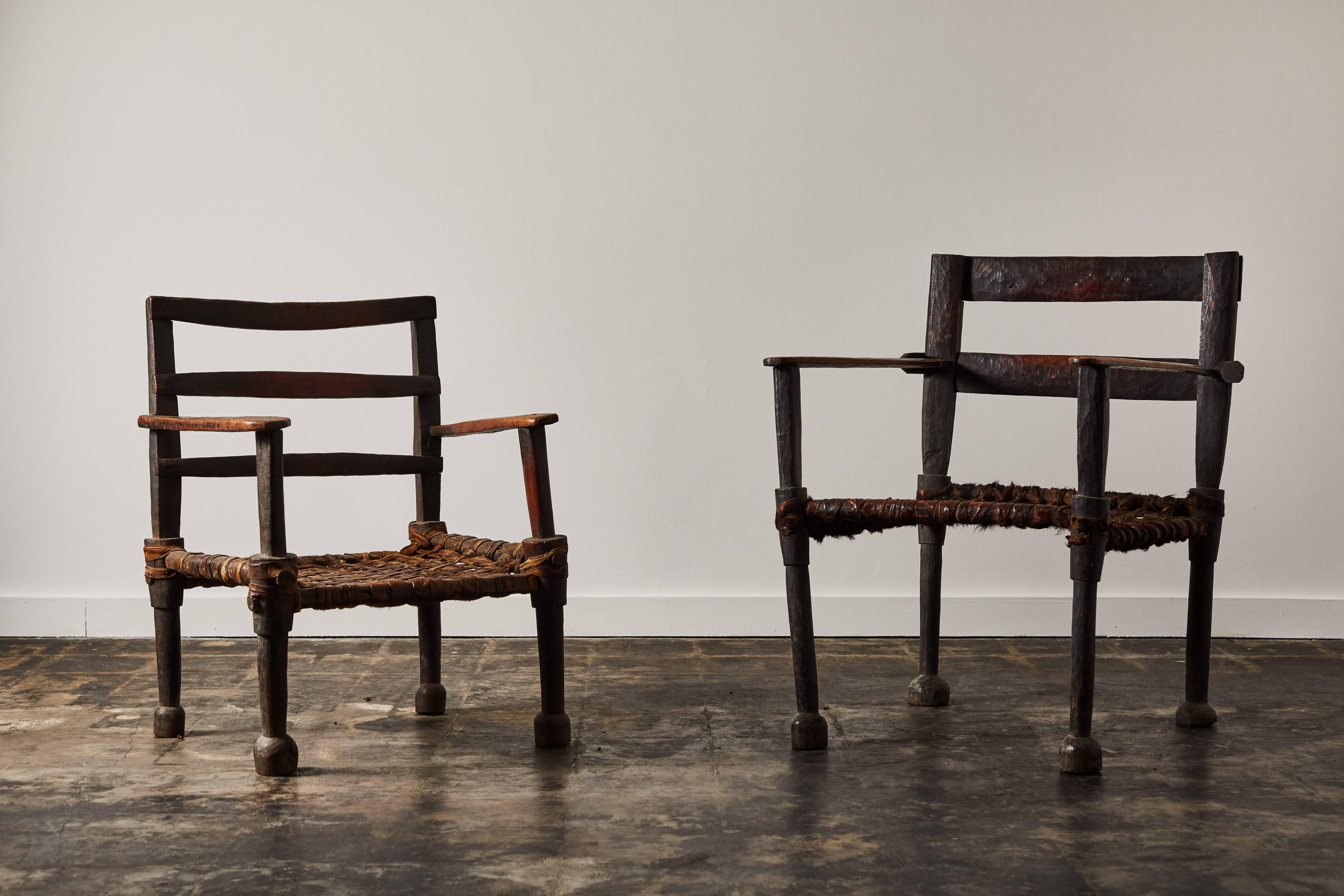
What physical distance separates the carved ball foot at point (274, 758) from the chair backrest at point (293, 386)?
515 mm

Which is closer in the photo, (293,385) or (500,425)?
(500,425)

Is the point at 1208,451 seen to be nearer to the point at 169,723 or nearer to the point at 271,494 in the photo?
the point at 271,494

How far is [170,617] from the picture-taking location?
94.7 inches

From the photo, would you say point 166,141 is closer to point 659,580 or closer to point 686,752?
point 659,580

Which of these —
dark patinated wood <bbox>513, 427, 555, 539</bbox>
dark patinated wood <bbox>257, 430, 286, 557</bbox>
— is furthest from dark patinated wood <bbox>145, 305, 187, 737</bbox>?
dark patinated wood <bbox>513, 427, 555, 539</bbox>

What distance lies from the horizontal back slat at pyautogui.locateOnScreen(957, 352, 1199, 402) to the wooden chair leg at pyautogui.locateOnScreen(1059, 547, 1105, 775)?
540mm

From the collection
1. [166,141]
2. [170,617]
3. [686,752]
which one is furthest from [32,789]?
[166,141]

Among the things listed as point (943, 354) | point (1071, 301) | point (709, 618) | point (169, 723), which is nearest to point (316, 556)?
point (169, 723)

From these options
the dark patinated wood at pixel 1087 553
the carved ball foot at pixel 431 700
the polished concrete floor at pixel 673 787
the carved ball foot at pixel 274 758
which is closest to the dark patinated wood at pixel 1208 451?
the polished concrete floor at pixel 673 787

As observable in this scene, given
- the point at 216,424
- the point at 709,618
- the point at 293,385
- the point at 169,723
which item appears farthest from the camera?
the point at 709,618

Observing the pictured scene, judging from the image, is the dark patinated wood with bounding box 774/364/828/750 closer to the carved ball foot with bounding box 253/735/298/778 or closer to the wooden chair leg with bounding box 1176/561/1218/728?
the wooden chair leg with bounding box 1176/561/1218/728

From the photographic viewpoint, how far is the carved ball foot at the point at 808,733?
228cm

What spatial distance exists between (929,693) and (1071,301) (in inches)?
37.3

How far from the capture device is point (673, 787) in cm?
204
